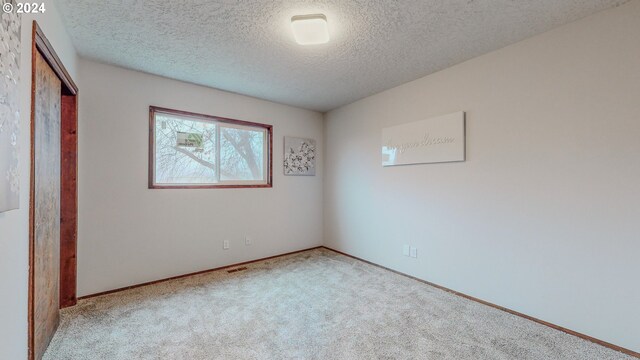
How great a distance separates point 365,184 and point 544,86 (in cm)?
216

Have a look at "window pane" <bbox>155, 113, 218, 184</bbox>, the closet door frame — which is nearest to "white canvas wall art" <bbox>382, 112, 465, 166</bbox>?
"window pane" <bbox>155, 113, 218, 184</bbox>

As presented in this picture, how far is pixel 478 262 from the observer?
8.36 ft

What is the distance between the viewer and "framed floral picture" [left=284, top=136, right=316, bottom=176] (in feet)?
13.4

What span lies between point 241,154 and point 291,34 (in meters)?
1.96

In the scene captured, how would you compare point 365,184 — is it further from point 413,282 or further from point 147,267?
point 147,267

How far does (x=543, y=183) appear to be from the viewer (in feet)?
7.06

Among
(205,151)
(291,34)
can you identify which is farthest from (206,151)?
(291,34)

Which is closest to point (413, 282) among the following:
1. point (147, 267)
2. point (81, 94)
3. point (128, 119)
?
point (147, 267)

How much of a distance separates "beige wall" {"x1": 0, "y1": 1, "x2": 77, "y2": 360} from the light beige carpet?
62cm

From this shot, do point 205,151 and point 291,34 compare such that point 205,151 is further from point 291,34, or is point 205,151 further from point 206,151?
point 291,34

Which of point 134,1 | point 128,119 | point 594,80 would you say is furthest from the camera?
point 128,119

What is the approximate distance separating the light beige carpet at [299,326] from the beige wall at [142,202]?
33 cm

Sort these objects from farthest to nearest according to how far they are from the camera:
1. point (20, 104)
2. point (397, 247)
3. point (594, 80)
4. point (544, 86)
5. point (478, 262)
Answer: point (397, 247) → point (478, 262) → point (544, 86) → point (594, 80) → point (20, 104)

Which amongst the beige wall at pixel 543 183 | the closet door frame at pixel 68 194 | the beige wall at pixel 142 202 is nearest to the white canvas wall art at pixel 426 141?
the beige wall at pixel 543 183
